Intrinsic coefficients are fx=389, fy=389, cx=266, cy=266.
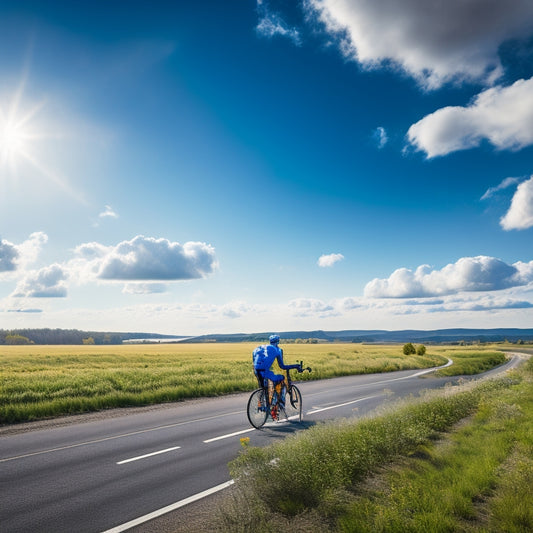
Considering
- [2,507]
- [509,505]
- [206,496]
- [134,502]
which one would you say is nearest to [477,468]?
[509,505]

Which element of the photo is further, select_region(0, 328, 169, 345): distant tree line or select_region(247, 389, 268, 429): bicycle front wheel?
select_region(0, 328, 169, 345): distant tree line

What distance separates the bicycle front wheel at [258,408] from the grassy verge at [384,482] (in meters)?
2.80

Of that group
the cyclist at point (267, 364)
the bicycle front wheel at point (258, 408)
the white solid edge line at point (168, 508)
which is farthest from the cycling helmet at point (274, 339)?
the white solid edge line at point (168, 508)

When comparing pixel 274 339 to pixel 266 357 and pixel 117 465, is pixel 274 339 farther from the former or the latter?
pixel 117 465

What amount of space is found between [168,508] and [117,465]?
2376 millimetres

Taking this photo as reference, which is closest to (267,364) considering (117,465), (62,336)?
(117,465)

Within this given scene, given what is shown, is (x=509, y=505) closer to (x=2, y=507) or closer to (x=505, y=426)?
(x=505, y=426)

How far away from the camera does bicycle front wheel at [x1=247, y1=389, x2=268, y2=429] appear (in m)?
10.4

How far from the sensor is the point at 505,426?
382 inches

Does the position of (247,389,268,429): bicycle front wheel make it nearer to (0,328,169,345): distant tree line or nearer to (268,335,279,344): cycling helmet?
(268,335,279,344): cycling helmet

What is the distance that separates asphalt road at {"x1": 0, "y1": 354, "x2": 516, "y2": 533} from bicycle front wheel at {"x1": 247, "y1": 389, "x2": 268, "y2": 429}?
0.27m

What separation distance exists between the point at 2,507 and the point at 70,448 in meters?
3.16

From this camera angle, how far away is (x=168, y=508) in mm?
5496

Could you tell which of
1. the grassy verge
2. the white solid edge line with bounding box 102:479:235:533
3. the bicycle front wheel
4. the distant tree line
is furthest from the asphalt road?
the distant tree line
